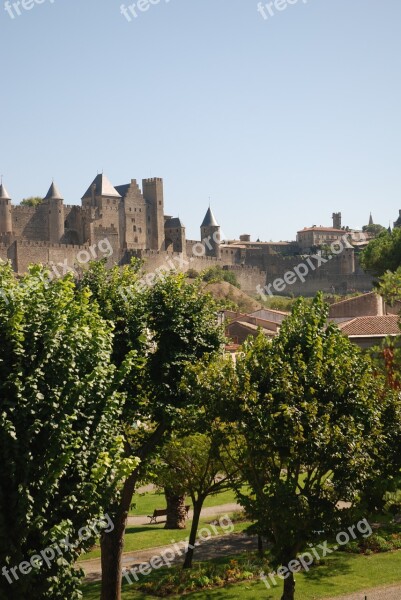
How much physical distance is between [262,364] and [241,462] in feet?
6.53

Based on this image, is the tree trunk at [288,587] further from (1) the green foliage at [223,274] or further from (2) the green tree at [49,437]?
(1) the green foliage at [223,274]

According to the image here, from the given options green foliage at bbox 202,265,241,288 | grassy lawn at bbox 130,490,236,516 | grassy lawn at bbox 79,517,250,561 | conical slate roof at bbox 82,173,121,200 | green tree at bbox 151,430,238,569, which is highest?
conical slate roof at bbox 82,173,121,200

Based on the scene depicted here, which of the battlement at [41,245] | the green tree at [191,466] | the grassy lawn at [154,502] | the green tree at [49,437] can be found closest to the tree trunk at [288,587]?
the green tree at [49,437]

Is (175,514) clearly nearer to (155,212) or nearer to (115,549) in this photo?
(115,549)

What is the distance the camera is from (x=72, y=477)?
1177 cm

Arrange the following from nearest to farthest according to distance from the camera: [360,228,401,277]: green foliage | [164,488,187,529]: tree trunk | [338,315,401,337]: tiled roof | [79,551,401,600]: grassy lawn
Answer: [79,551,401,600]: grassy lawn
[164,488,187,529]: tree trunk
[338,315,401,337]: tiled roof
[360,228,401,277]: green foliage

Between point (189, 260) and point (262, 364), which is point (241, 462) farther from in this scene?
point (189, 260)

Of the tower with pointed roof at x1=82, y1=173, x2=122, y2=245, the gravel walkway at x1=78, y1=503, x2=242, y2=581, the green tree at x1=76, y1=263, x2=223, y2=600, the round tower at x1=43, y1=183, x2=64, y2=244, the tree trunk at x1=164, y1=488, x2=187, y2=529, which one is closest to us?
the green tree at x1=76, y1=263, x2=223, y2=600

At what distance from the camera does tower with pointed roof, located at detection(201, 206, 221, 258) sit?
113000 millimetres

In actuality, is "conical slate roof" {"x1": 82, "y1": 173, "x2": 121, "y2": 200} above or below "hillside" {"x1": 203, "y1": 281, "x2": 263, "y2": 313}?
above

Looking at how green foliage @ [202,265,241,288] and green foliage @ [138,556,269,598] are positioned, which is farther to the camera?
green foliage @ [202,265,241,288]

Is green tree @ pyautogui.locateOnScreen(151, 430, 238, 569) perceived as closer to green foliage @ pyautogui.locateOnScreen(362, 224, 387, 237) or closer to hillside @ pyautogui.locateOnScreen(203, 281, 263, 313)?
hillside @ pyautogui.locateOnScreen(203, 281, 263, 313)

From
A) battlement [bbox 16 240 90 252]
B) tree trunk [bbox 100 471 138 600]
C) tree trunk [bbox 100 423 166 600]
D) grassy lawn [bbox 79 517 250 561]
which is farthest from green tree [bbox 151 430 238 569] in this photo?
battlement [bbox 16 240 90 252]

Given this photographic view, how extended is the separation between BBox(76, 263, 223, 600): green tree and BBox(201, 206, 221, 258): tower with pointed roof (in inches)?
3695
